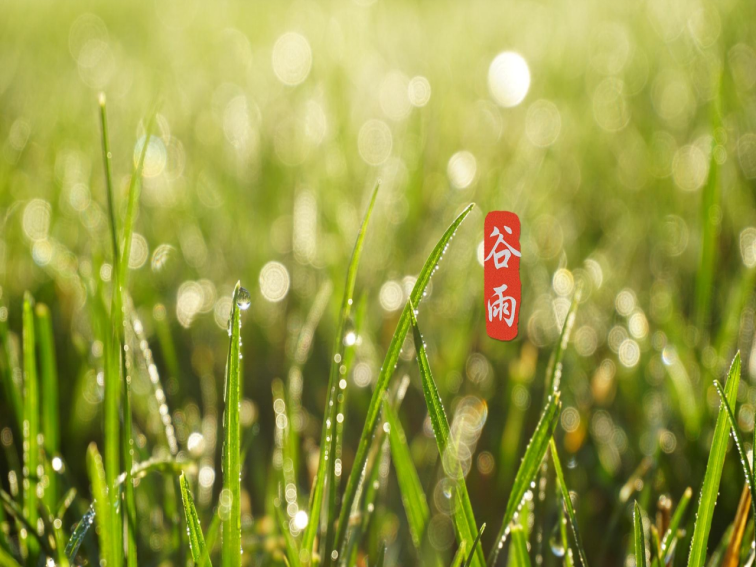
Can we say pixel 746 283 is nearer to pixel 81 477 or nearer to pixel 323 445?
pixel 323 445

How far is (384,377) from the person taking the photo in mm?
489

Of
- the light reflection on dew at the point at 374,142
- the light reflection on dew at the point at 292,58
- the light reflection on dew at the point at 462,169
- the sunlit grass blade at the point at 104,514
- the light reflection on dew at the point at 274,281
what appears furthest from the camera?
the light reflection on dew at the point at 292,58

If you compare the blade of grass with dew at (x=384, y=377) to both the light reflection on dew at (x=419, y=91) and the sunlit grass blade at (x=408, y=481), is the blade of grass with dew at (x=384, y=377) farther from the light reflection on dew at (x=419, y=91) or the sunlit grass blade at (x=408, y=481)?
the light reflection on dew at (x=419, y=91)

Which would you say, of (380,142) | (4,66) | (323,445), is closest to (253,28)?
(4,66)

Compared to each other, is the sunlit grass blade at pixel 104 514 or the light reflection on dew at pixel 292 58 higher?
the light reflection on dew at pixel 292 58

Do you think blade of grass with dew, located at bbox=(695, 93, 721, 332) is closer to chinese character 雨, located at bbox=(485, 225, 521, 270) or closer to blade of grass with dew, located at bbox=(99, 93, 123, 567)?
chinese character 雨, located at bbox=(485, 225, 521, 270)

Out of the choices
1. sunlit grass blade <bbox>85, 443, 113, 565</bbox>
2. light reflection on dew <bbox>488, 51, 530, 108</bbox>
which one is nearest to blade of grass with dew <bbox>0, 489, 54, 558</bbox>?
sunlit grass blade <bbox>85, 443, 113, 565</bbox>

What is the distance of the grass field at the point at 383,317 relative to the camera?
0.52 meters

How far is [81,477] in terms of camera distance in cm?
74

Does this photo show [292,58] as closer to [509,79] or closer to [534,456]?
[509,79]

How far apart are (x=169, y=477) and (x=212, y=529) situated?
0.13m

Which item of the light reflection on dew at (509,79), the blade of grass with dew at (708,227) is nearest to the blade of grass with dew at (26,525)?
the blade of grass with dew at (708,227)

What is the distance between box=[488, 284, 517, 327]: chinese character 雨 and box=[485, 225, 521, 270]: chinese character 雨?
0.02 meters

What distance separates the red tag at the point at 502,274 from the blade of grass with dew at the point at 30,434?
0.38m
